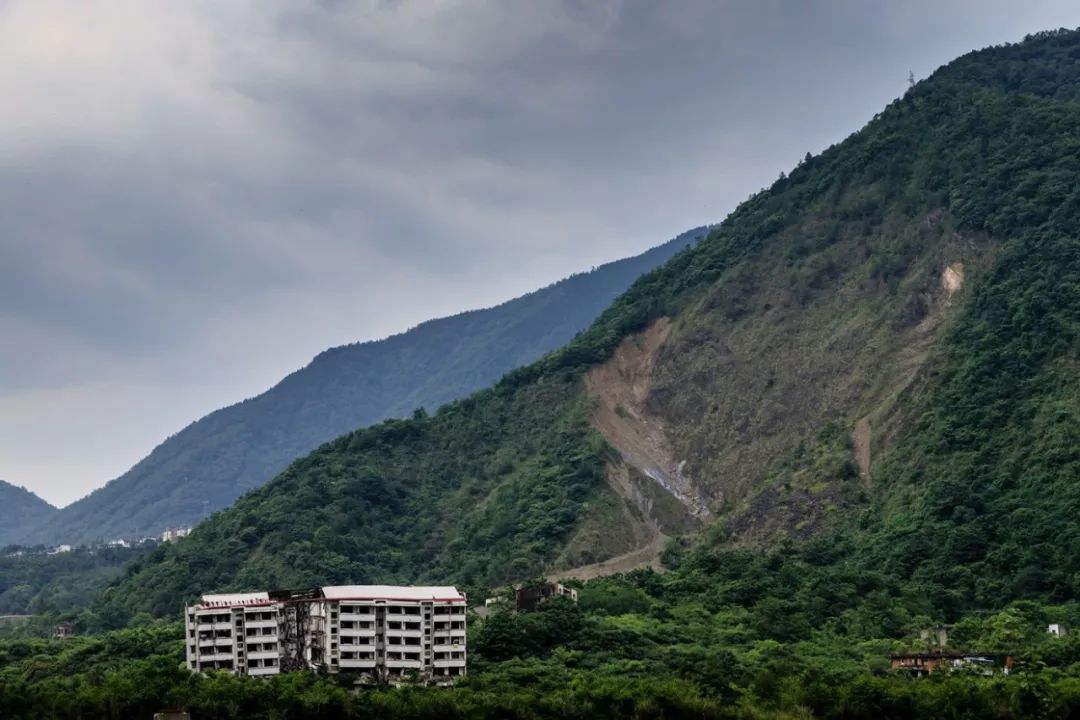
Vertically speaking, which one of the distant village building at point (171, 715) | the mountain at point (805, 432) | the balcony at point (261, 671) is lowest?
the distant village building at point (171, 715)

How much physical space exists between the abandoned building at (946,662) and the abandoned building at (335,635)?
16.0 metres

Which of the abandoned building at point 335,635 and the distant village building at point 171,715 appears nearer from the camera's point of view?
the distant village building at point 171,715

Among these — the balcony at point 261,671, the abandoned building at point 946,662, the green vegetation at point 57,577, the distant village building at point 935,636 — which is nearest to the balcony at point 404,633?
the balcony at point 261,671

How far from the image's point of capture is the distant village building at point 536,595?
234 ft

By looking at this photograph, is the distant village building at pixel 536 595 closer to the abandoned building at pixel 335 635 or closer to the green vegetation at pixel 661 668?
the green vegetation at pixel 661 668

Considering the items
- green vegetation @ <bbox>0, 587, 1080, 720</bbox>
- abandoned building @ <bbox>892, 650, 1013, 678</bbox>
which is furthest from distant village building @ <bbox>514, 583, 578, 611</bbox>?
abandoned building @ <bbox>892, 650, 1013, 678</bbox>

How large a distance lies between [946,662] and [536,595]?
692 inches

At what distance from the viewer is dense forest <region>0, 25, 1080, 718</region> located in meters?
58.0

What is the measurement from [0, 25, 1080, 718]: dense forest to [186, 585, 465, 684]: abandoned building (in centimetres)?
208

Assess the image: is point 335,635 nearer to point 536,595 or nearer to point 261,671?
point 261,671

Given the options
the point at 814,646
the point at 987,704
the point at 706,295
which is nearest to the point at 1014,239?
the point at 706,295

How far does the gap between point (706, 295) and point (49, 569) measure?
223ft

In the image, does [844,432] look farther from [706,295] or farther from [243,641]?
[243,641]

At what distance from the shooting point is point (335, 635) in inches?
2399
